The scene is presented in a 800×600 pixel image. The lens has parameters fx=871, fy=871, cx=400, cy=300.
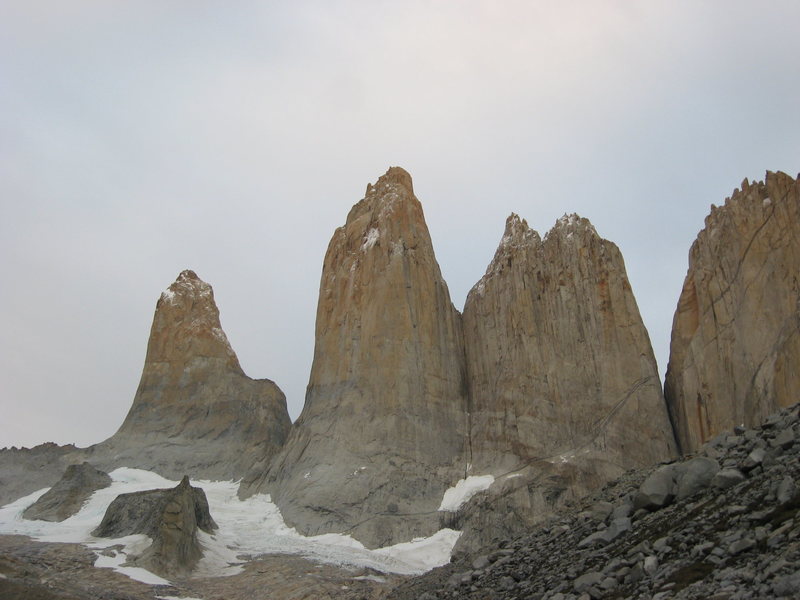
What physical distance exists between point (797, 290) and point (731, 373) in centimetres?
481

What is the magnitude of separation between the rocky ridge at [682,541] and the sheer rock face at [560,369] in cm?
2122

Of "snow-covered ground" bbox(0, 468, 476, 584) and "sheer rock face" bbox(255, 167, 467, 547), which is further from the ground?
"sheer rock face" bbox(255, 167, 467, 547)

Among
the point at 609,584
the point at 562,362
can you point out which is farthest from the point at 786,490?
the point at 562,362

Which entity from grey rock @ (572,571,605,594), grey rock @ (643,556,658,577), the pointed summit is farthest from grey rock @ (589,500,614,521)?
the pointed summit

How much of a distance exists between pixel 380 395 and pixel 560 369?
29.7 feet

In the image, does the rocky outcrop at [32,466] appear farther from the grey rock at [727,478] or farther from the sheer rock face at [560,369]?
the grey rock at [727,478]

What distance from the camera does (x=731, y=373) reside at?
36906 mm

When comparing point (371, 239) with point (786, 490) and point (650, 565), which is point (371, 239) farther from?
point (786, 490)

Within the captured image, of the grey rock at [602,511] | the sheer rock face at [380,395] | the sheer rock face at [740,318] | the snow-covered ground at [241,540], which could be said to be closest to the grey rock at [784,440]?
the grey rock at [602,511]

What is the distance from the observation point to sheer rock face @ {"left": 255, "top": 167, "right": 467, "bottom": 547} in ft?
130

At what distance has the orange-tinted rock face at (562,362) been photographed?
40188 millimetres

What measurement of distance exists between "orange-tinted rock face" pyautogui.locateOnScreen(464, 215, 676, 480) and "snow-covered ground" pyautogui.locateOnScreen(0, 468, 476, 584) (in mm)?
3823

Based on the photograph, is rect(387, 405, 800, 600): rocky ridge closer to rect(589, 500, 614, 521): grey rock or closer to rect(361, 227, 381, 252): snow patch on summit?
rect(589, 500, 614, 521): grey rock

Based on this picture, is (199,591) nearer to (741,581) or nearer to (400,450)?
(400,450)
